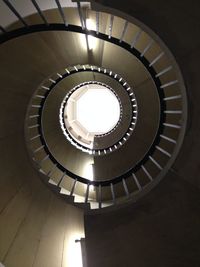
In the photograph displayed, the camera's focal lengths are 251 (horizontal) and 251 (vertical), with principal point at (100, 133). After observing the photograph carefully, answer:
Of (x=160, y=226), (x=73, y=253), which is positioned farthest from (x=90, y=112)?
(x=160, y=226)

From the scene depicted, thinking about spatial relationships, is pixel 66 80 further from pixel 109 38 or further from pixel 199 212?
pixel 199 212

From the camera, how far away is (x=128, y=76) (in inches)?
280

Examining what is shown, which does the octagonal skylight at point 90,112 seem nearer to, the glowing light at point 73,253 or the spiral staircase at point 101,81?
the spiral staircase at point 101,81

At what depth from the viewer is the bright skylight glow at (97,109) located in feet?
39.1

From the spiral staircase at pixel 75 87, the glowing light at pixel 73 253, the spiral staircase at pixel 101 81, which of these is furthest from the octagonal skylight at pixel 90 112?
the glowing light at pixel 73 253

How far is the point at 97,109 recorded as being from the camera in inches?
572

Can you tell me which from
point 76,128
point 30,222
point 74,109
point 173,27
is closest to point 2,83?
point 30,222

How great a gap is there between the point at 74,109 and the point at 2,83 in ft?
23.3

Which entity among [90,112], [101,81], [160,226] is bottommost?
[160,226]

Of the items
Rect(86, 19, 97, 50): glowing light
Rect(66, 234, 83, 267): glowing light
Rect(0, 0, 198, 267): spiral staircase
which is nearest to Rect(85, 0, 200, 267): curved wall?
Rect(0, 0, 198, 267): spiral staircase

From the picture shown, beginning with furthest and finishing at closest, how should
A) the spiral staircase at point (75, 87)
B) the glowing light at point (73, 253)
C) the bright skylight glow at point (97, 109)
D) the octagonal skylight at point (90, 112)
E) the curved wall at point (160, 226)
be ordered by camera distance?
the bright skylight glow at point (97, 109) < the octagonal skylight at point (90, 112) < the glowing light at point (73, 253) < the curved wall at point (160, 226) < the spiral staircase at point (75, 87)

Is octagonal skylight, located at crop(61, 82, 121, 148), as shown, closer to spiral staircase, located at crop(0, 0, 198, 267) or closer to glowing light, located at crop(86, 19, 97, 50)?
spiral staircase, located at crop(0, 0, 198, 267)

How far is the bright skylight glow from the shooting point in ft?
39.1

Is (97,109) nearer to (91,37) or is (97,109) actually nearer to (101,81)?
(101,81)
